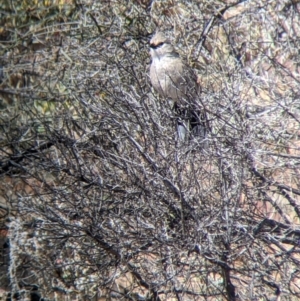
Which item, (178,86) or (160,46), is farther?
(160,46)

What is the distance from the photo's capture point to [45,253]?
6.99 m

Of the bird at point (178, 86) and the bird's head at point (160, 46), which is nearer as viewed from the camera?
the bird at point (178, 86)

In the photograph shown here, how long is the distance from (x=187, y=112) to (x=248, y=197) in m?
0.81

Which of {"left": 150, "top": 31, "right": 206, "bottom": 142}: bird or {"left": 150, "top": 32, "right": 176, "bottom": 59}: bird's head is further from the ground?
{"left": 150, "top": 32, "right": 176, "bottom": 59}: bird's head

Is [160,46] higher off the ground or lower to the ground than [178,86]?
higher

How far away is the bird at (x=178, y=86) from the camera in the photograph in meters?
5.89

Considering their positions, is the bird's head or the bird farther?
the bird's head

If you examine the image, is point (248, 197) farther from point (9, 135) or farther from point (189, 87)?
point (9, 135)

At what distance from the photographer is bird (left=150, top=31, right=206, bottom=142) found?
19.3 feet

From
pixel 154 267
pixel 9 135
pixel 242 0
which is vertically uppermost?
pixel 242 0

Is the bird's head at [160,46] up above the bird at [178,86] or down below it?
above

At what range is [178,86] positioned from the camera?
710 cm

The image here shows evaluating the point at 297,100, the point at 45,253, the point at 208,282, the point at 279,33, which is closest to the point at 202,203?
the point at 208,282

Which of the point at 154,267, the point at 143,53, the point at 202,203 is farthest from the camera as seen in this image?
the point at 143,53
